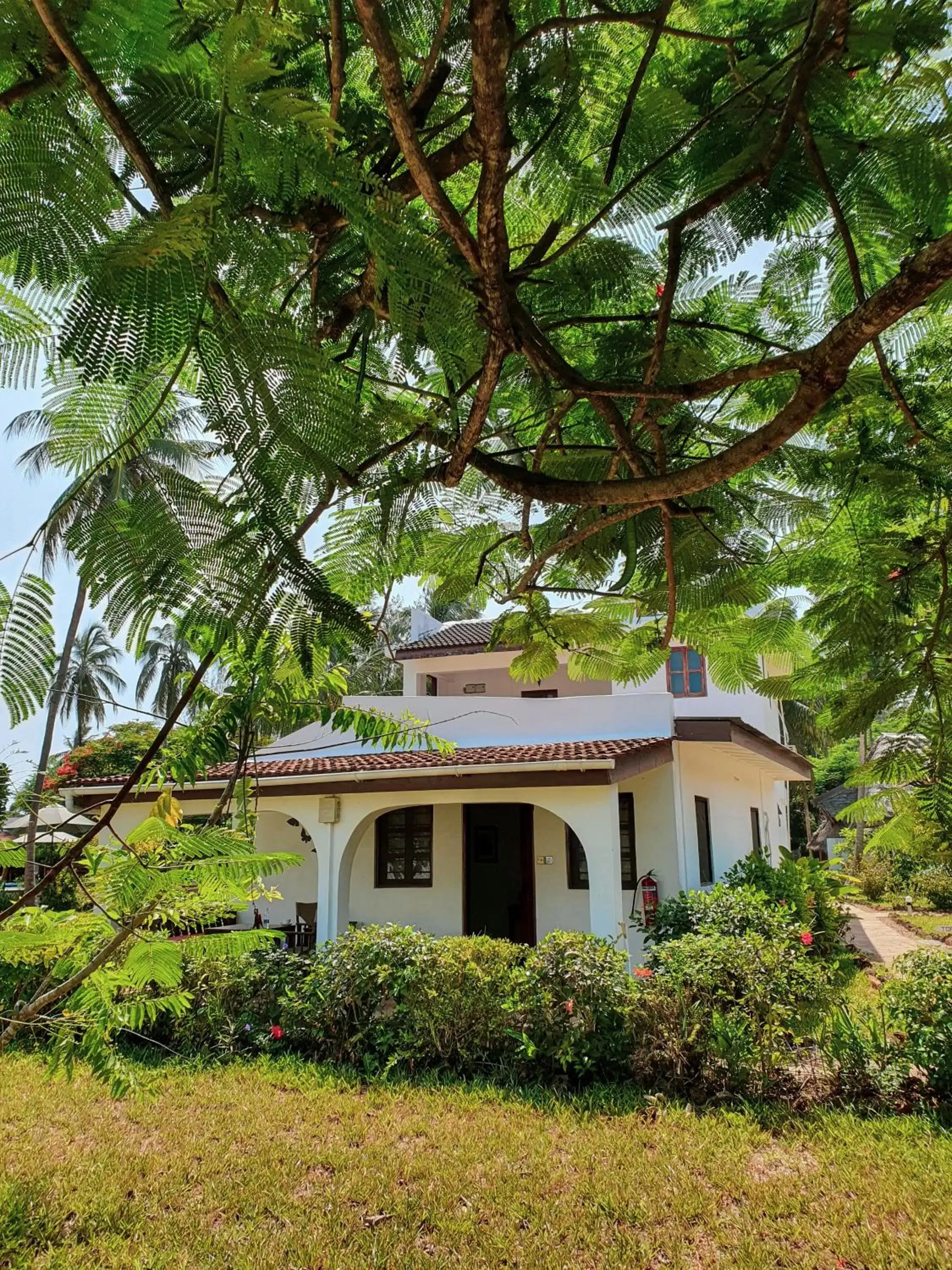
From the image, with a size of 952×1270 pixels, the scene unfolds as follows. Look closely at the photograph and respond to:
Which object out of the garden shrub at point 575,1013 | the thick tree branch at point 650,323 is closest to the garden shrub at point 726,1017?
the garden shrub at point 575,1013

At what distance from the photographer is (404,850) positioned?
45.1 ft

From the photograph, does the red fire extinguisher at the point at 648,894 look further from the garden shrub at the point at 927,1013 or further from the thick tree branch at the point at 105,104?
the thick tree branch at the point at 105,104

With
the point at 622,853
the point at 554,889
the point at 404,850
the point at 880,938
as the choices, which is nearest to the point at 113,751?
the point at 404,850

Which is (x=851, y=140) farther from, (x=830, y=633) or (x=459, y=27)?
(x=830, y=633)

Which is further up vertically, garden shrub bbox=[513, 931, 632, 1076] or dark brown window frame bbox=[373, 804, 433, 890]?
dark brown window frame bbox=[373, 804, 433, 890]

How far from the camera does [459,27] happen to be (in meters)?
2.09

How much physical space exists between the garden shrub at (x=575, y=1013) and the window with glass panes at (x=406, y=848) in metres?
6.92

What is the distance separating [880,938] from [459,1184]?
582 inches

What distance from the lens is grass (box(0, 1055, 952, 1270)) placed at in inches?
158

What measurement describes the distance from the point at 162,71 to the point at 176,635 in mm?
975

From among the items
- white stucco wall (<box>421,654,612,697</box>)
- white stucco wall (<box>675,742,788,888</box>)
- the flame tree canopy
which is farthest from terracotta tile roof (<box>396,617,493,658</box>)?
the flame tree canopy

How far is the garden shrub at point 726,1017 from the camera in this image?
605cm

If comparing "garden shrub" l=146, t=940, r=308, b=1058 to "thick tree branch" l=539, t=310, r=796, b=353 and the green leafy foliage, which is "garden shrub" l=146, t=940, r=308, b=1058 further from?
the green leafy foliage

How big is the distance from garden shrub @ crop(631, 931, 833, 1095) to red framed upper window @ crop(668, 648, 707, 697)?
31.7 feet
